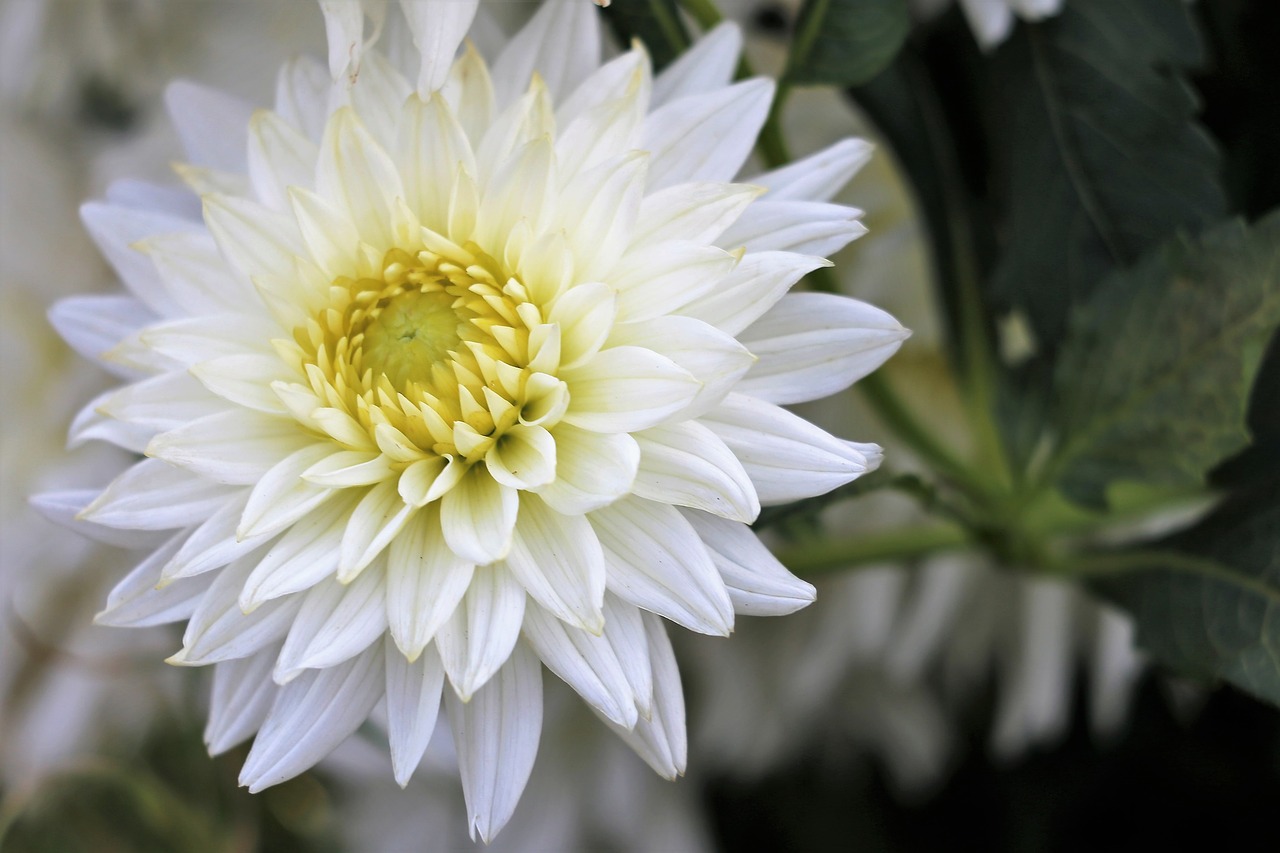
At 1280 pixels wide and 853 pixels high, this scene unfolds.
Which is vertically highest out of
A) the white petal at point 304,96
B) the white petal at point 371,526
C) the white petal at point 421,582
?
the white petal at point 304,96

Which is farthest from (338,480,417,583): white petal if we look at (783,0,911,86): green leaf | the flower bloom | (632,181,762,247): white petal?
(783,0,911,86): green leaf

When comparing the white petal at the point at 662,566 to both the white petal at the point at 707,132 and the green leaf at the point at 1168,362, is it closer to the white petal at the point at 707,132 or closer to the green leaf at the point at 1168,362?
the white petal at the point at 707,132

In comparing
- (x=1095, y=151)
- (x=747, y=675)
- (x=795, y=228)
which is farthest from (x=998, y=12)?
(x=747, y=675)

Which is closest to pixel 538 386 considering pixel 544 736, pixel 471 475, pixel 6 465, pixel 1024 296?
pixel 471 475

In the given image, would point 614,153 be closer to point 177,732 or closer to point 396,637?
point 396,637

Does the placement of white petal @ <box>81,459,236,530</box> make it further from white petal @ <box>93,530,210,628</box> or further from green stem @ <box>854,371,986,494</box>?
green stem @ <box>854,371,986,494</box>

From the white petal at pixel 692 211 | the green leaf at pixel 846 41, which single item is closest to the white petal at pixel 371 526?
the white petal at pixel 692 211

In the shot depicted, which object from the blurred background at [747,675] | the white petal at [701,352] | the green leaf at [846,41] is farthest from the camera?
the blurred background at [747,675]

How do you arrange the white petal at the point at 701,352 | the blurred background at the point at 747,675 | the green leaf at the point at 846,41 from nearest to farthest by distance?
the white petal at the point at 701,352
the green leaf at the point at 846,41
the blurred background at the point at 747,675
